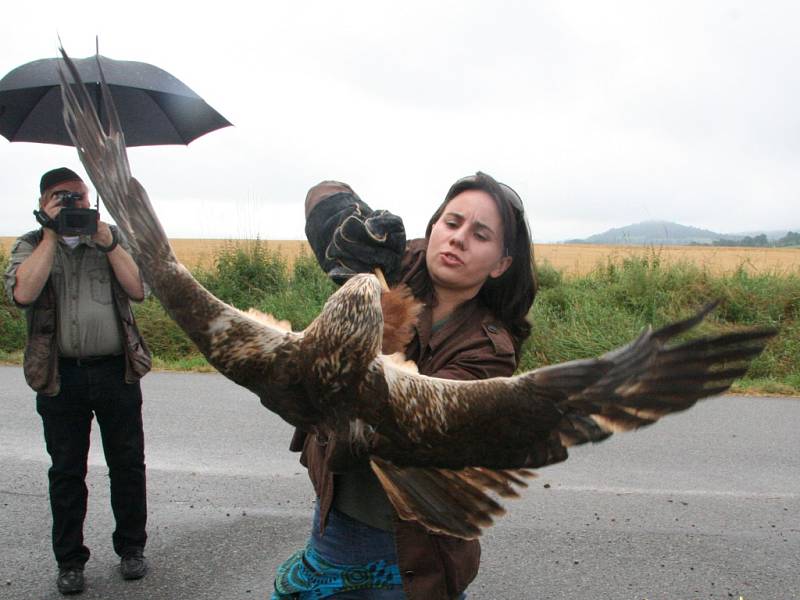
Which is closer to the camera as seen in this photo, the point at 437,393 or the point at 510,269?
the point at 437,393

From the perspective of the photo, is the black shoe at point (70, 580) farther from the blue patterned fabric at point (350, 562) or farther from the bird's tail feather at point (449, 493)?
the bird's tail feather at point (449, 493)

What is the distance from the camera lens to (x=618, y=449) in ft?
23.6

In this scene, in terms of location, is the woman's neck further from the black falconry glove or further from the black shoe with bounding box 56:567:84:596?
the black shoe with bounding box 56:567:84:596

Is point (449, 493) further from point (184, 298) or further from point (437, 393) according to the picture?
point (184, 298)

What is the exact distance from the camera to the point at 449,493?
8.12 feet

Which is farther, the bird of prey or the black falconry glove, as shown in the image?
the black falconry glove

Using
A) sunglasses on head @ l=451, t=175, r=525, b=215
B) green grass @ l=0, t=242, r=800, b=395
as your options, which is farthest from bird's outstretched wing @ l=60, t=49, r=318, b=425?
green grass @ l=0, t=242, r=800, b=395

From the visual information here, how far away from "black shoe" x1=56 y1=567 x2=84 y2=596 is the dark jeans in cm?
4

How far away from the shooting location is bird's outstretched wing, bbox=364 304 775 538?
7.60ft

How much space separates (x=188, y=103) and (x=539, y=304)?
29.5ft

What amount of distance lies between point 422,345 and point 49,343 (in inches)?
108

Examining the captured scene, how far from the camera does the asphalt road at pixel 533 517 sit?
181 inches

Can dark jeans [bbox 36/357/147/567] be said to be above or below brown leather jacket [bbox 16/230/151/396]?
below

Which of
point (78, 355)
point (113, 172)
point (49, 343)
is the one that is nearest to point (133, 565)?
point (78, 355)
